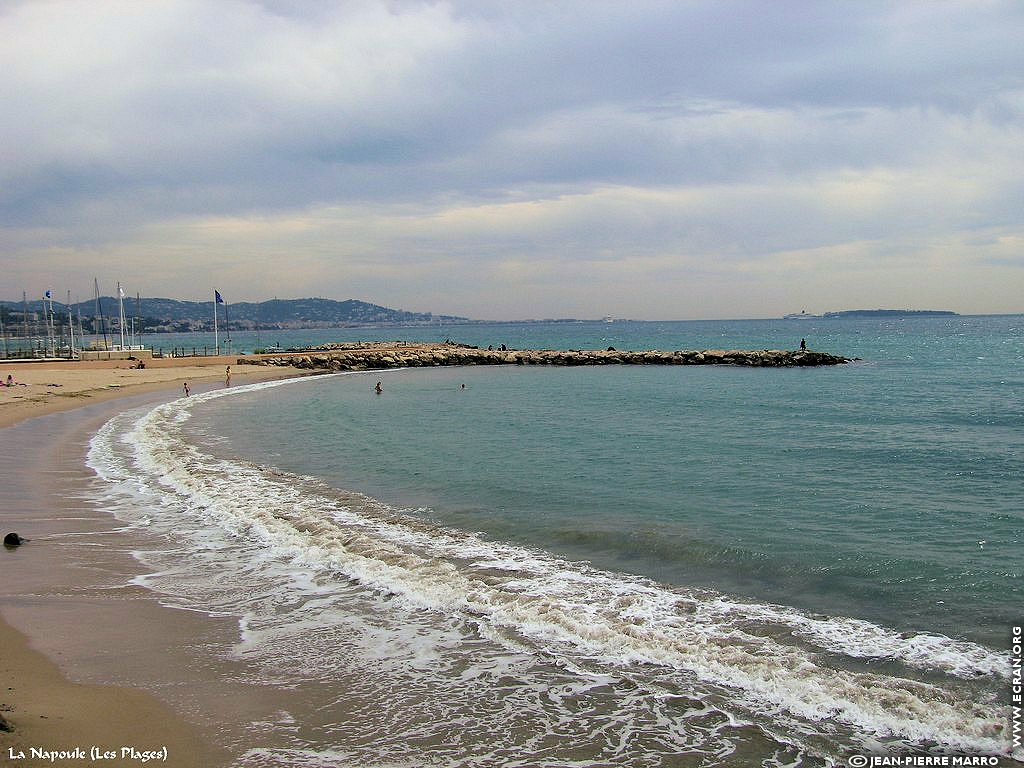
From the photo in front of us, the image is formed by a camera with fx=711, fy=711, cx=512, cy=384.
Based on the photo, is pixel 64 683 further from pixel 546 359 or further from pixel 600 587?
pixel 546 359

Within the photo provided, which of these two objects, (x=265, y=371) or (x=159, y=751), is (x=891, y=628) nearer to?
(x=159, y=751)

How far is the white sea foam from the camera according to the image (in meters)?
6.43

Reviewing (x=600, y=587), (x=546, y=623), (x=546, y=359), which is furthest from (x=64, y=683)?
(x=546, y=359)

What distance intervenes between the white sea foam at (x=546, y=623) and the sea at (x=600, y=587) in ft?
0.12

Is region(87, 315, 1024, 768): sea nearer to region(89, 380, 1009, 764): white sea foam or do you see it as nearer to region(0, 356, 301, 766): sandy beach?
region(89, 380, 1009, 764): white sea foam

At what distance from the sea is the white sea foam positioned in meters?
0.04

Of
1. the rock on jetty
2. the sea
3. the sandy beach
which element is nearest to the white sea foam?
the sea

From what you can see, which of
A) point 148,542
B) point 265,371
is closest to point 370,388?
point 265,371

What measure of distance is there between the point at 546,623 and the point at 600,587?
1.46m

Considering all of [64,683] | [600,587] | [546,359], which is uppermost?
[546,359]

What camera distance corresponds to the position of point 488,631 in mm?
8047

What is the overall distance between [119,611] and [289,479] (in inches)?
338

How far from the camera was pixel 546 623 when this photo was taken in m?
8.23

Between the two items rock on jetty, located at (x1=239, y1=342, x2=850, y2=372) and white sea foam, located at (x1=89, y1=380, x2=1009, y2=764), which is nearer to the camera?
white sea foam, located at (x1=89, y1=380, x2=1009, y2=764)
